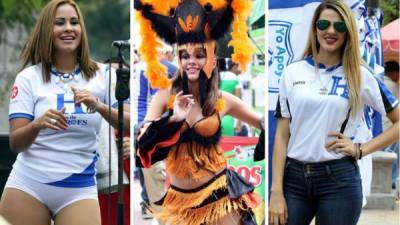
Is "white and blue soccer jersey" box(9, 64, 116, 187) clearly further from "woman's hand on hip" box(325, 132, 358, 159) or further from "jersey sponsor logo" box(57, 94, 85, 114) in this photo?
"woman's hand on hip" box(325, 132, 358, 159)

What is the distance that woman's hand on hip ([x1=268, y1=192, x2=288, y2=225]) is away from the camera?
3766mm

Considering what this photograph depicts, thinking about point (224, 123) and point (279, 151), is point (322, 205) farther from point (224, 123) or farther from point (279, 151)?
point (224, 123)

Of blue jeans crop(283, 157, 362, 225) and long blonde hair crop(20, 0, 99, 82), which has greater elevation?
long blonde hair crop(20, 0, 99, 82)

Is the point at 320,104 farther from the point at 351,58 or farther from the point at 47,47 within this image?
the point at 47,47

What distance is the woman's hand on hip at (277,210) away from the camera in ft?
12.4

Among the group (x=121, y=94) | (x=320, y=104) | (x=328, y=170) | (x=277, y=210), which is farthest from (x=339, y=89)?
(x=121, y=94)

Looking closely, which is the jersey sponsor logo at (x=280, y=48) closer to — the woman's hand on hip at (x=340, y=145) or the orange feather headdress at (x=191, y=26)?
the orange feather headdress at (x=191, y=26)

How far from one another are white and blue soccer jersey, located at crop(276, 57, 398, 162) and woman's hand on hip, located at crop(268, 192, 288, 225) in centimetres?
20

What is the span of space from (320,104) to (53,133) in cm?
125

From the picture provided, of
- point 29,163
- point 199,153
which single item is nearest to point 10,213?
point 29,163

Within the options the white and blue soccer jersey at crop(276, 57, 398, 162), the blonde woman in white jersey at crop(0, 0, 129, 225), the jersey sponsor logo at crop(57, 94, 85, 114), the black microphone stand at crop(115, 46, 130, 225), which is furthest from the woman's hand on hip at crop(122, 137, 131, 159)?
the white and blue soccer jersey at crop(276, 57, 398, 162)

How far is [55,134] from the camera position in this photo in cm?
395

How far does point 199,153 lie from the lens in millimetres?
3680

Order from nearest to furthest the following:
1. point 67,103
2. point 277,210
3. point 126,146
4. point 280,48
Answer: point 277,210 < point 67,103 < point 280,48 < point 126,146
